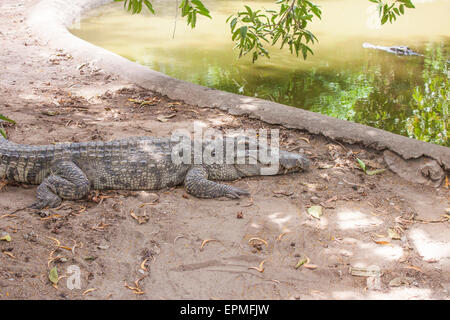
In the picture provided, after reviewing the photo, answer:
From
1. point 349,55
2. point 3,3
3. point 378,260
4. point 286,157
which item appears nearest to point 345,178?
point 286,157

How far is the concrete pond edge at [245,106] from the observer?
182 inches

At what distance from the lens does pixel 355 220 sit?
148 inches

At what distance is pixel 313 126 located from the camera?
5.29 metres

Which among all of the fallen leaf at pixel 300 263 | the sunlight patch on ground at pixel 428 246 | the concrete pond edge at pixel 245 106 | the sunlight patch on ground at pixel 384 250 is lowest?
the fallen leaf at pixel 300 263

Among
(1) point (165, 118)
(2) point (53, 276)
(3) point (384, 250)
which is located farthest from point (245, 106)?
(2) point (53, 276)

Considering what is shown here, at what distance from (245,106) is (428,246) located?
3205mm

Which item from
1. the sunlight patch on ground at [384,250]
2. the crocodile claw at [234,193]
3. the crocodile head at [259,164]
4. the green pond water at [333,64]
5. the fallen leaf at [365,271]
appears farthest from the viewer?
the green pond water at [333,64]

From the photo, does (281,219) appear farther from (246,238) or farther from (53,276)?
(53,276)

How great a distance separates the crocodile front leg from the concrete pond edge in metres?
1.69

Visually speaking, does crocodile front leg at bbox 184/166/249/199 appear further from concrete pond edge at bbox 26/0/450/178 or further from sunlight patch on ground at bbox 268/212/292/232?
concrete pond edge at bbox 26/0/450/178

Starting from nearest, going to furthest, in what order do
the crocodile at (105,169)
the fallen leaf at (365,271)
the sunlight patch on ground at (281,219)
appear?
the fallen leaf at (365,271), the sunlight patch on ground at (281,219), the crocodile at (105,169)

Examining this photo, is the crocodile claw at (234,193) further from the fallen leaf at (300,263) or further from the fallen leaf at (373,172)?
the fallen leaf at (373,172)

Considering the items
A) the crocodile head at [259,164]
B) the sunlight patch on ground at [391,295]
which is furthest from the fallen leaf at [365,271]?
the crocodile head at [259,164]

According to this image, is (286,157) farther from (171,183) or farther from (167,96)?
(167,96)
